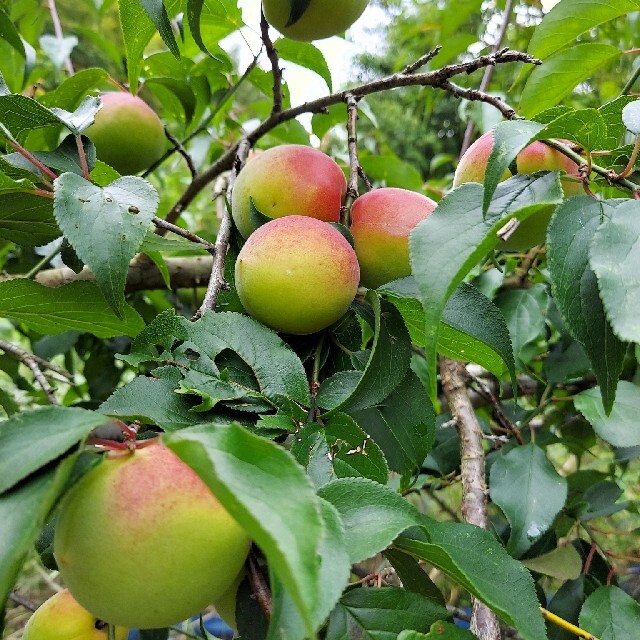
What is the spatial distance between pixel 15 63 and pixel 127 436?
889mm

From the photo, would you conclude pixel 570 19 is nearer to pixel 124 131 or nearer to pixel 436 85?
pixel 436 85

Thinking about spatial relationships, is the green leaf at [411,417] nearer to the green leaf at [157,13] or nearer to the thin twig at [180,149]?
the green leaf at [157,13]

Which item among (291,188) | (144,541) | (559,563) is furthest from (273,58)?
(559,563)

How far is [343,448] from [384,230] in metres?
0.21

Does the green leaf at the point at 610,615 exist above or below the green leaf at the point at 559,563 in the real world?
above

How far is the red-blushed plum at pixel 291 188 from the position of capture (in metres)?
0.58

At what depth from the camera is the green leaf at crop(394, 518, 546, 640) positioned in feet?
1.12

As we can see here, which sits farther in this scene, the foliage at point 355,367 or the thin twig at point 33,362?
the thin twig at point 33,362

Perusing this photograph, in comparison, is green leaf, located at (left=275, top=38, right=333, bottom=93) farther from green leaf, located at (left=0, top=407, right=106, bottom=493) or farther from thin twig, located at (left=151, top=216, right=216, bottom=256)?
green leaf, located at (left=0, top=407, right=106, bottom=493)

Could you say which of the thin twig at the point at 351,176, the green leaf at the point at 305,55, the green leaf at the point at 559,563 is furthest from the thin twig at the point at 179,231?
the green leaf at the point at 559,563

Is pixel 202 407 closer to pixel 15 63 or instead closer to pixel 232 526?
pixel 232 526

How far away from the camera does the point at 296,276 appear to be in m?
0.47

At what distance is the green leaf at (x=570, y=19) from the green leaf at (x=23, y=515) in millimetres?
679

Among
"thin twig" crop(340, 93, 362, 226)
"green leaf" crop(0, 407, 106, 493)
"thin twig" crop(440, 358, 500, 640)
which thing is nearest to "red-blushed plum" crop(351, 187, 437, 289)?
"thin twig" crop(340, 93, 362, 226)
